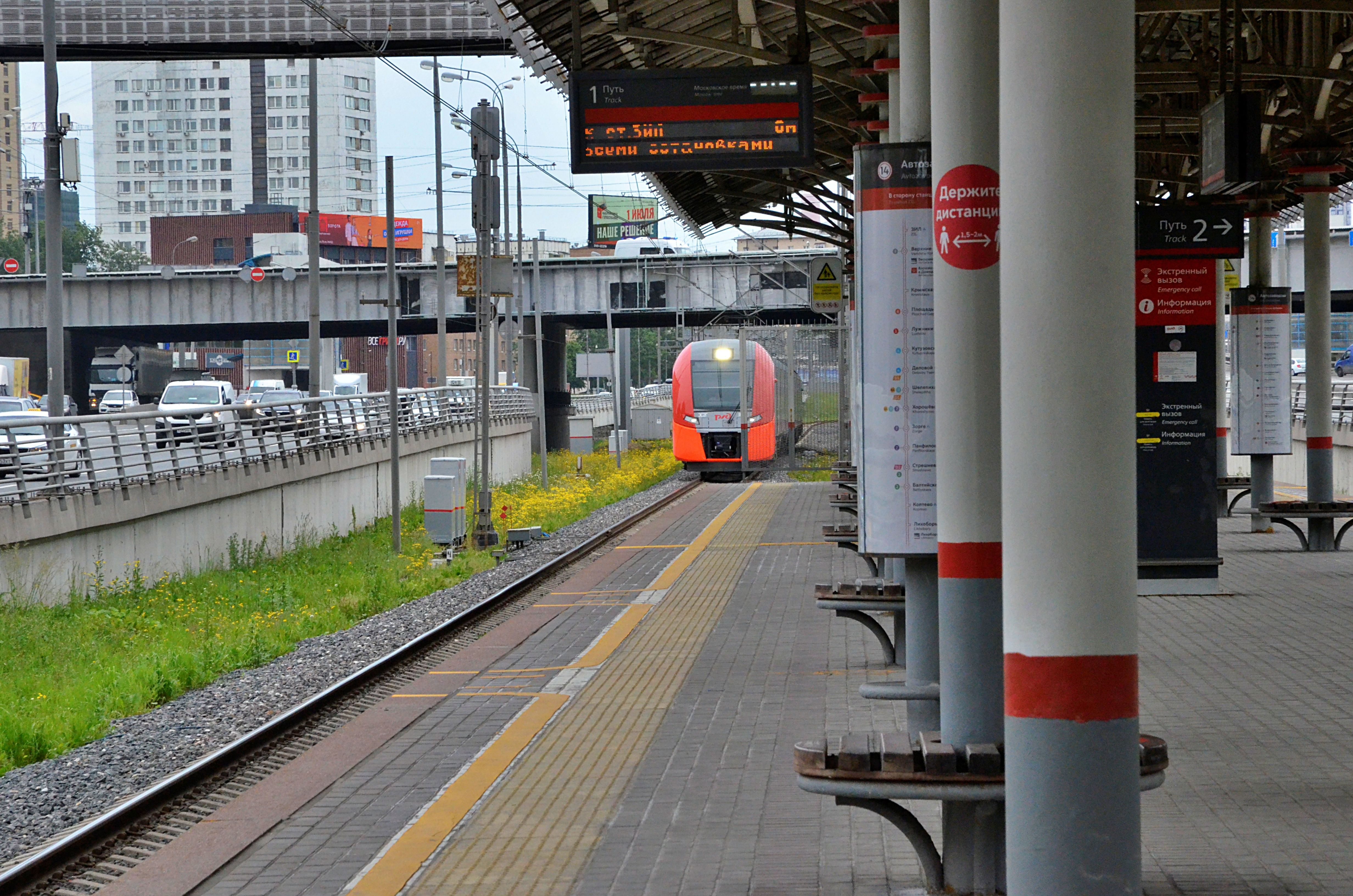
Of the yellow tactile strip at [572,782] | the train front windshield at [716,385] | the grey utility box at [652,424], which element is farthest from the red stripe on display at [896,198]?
the grey utility box at [652,424]

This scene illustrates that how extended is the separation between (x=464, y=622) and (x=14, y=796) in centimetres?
599

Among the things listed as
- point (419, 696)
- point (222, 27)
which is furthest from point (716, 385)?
point (419, 696)

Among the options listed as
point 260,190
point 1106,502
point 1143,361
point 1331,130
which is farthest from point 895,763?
point 260,190

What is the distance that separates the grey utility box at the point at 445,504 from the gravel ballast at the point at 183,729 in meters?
4.97

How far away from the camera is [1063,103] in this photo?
3.42 m

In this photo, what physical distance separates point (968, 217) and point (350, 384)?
54.0 meters

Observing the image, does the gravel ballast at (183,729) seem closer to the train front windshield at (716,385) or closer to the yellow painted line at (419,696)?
the yellow painted line at (419,696)

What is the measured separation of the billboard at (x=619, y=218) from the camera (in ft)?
386

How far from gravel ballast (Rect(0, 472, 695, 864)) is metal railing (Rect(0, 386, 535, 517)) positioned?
141 inches

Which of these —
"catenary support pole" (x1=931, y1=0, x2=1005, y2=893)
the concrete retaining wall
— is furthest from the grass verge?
"catenary support pole" (x1=931, y1=0, x2=1005, y2=893)

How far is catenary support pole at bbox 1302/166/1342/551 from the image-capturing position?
15844 millimetres

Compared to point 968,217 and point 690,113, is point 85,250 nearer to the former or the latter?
point 690,113

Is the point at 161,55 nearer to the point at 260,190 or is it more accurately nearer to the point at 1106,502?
the point at 1106,502

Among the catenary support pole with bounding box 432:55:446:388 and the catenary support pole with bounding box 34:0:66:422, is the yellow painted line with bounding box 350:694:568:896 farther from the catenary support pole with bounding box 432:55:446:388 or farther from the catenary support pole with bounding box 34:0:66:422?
the catenary support pole with bounding box 432:55:446:388
